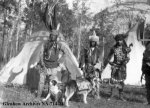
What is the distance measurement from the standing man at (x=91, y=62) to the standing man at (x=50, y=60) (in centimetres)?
83

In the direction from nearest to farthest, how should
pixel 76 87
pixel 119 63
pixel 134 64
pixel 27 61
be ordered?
pixel 76 87 → pixel 119 63 → pixel 27 61 → pixel 134 64

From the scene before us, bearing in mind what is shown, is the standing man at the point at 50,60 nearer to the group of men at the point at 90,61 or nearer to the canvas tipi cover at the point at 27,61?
the group of men at the point at 90,61

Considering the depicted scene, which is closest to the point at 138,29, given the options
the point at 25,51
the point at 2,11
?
the point at 25,51

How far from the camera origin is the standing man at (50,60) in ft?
28.9

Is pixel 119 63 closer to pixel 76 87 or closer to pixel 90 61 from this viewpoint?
pixel 90 61

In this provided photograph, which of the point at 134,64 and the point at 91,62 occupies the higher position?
the point at 91,62

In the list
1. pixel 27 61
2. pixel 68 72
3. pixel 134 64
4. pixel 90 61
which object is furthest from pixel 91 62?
pixel 134 64

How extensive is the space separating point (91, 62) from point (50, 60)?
1.34 m

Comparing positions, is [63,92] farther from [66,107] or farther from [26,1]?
[26,1]

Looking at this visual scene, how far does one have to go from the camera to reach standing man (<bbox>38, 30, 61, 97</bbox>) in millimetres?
8820

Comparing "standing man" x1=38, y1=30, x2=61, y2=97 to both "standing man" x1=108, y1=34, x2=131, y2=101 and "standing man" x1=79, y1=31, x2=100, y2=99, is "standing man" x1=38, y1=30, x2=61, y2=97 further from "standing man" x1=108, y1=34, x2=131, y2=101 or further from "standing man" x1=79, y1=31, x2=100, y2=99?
"standing man" x1=108, y1=34, x2=131, y2=101

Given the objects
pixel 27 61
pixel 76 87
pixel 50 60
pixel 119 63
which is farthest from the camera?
pixel 27 61

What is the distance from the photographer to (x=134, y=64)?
14891 mm

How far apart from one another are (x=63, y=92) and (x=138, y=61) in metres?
8.00
